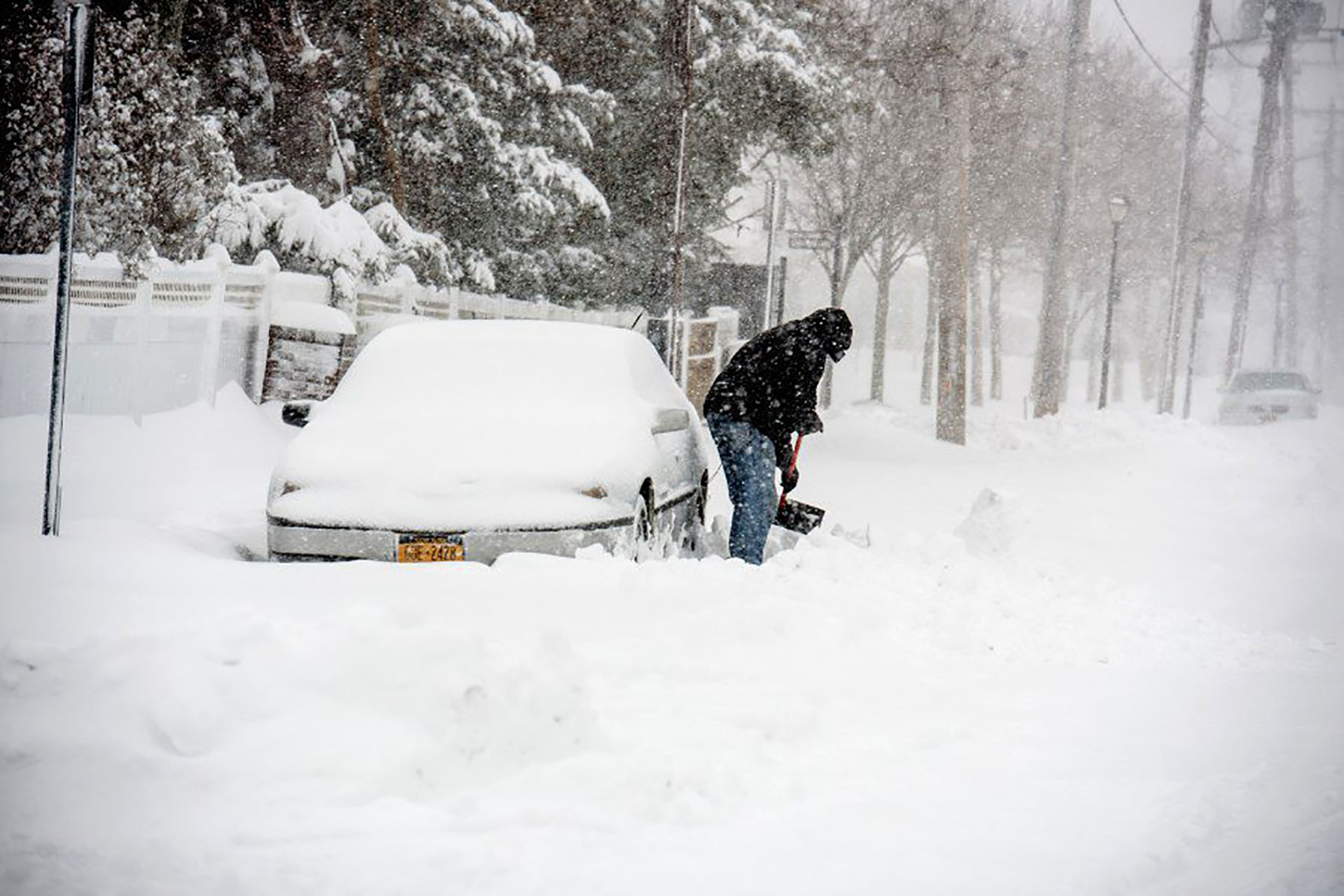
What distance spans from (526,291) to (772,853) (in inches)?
697

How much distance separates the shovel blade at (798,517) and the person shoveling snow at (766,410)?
263 mm

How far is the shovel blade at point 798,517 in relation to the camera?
24.8 ft

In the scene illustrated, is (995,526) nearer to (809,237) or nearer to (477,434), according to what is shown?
(477,434)

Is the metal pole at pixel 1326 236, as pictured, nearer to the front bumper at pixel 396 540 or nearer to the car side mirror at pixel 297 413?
the car side mirror at pixel 297 413

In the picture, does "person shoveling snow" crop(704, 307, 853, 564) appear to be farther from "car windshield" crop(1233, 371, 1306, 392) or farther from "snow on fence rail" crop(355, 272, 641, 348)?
"car windshield" crop(1233, 371, 1306, 392)

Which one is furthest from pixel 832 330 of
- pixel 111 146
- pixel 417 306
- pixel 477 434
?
pixel 417 306

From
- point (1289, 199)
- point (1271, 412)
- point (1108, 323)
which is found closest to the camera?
point (1108, 323)

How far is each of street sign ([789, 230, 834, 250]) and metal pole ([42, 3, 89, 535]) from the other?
61.1ft

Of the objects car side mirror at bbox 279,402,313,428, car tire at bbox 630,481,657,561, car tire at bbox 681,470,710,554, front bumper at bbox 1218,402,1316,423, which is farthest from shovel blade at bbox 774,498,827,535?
front bumper at bbox 1218,402,1316,423

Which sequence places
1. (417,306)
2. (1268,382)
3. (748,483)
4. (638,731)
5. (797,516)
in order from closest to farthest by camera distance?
1. (638,731)
2. (748,483)
3. (797,516)
4. (417,306)
5. (1268,382)

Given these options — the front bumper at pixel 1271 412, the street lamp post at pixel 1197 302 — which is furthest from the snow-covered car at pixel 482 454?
the street lamp post at pixel 1197 302

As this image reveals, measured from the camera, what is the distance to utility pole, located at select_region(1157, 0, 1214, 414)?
28.5 metres

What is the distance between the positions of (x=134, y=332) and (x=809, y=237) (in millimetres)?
19759

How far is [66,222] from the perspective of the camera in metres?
5.80
